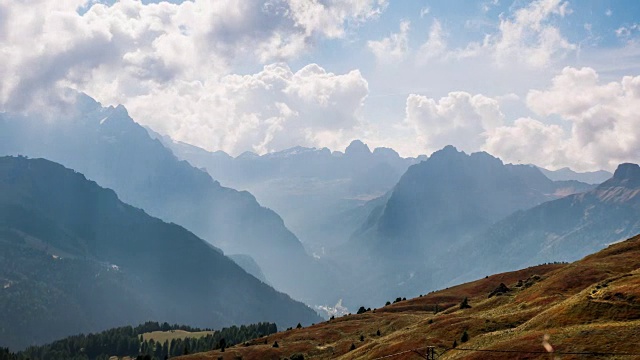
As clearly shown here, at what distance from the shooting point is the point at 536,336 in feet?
244

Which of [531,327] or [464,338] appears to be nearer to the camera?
[531,327]

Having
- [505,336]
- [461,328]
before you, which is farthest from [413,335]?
[505,336]

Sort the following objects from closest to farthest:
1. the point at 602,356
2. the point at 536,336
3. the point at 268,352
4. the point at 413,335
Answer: the point at 602,356
the point at 536,336
the point at 413,335
the point at 268,352

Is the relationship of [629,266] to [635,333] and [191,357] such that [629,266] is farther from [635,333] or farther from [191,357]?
[191,357]

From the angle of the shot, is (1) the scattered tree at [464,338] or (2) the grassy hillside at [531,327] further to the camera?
(1) the scattered tree at [464,338]

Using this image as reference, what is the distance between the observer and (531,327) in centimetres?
8438

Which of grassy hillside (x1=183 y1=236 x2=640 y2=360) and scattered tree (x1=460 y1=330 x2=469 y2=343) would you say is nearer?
grassy hillside (x1=183 y1=236 x2=640 y2=360)

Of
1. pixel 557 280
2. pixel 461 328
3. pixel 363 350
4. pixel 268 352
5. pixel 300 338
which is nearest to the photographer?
pixel 461 328

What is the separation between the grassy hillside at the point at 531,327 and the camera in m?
68.9

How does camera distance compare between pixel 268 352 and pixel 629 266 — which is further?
pixel 268 352

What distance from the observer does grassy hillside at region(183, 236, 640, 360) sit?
2714 inches

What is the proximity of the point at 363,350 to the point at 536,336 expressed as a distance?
4803cm

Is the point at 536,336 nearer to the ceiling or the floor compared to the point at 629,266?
nearer to the floor

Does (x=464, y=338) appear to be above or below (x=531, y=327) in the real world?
below
